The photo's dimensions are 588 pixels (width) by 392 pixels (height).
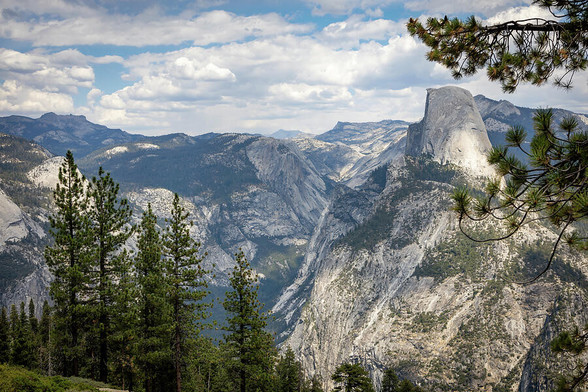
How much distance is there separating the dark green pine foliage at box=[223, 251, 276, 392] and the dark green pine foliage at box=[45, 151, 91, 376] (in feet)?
40.6

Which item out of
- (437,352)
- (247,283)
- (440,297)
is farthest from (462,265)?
(247,283)

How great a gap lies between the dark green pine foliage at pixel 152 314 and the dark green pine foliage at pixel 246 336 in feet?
17.7

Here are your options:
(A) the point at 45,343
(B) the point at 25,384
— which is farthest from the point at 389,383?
(A) the point at 45,343

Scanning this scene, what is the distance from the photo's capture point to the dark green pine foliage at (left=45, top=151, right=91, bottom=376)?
29594mm

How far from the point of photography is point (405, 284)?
146875mm

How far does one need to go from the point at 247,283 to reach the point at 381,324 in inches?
4925

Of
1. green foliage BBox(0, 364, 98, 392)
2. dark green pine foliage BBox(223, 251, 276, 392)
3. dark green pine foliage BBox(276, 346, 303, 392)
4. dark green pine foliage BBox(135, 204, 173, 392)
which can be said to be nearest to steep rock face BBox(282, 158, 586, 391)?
dark green pine foliage BBox(276, 346, 303, 392)

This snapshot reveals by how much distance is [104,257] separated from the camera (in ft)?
107

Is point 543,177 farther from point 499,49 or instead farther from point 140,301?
point 140,301

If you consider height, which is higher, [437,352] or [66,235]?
[66,235]

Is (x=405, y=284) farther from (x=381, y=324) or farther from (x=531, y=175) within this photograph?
(x=531, y=175)

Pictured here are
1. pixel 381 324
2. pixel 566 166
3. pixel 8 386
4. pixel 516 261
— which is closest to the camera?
pixel 566 166

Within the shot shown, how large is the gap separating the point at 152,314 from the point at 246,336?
8464mm

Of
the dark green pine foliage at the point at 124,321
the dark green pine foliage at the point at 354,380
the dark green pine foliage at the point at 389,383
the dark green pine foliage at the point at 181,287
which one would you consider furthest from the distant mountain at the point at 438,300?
the dark green pine foliage at the point at 124,321
